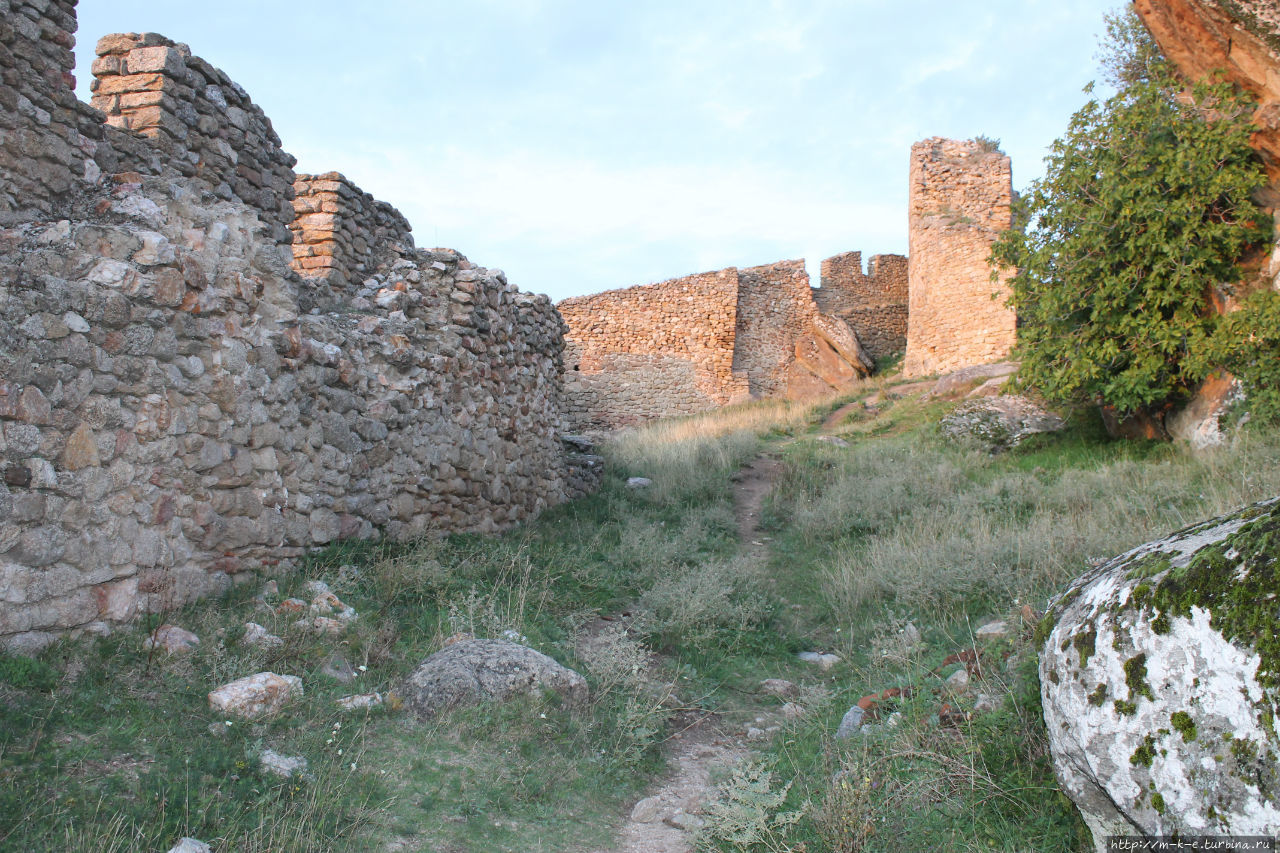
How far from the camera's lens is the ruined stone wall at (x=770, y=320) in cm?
2155

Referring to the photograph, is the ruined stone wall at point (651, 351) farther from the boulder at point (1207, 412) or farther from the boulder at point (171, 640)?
the boulder at point (171, 640)

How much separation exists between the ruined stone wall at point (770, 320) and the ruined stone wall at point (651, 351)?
24.1 inches

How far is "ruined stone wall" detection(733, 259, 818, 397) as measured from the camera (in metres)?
21.5

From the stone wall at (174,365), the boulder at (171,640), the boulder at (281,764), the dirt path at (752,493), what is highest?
the stone wall at (174,365)

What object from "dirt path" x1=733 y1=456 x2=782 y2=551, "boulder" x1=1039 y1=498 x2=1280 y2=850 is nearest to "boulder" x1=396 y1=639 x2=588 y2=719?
"boulder" x1=1039 y1=498 x2=1280 y2=850

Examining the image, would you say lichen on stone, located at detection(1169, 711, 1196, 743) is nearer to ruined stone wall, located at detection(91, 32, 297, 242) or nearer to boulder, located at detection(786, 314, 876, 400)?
ruined stone wall, located at detection(91, 32, 297, 242)

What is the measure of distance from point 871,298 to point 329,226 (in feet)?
65.9

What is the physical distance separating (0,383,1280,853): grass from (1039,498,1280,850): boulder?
0.51m

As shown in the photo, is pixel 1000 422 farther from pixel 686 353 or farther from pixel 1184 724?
pixel 686 353

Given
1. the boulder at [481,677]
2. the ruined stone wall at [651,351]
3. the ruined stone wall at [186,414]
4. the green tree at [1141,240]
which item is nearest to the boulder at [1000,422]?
the green tree at [1141,240]

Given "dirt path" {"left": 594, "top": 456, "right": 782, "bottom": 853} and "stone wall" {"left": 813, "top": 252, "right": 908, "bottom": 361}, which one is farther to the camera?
"stone wall" {"left": 813, "top": 252, "right": 908, "bottom": 361}

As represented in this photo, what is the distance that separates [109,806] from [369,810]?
0.82m

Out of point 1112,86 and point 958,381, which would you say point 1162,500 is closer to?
point 958,381

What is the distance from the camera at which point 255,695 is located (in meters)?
3.39
